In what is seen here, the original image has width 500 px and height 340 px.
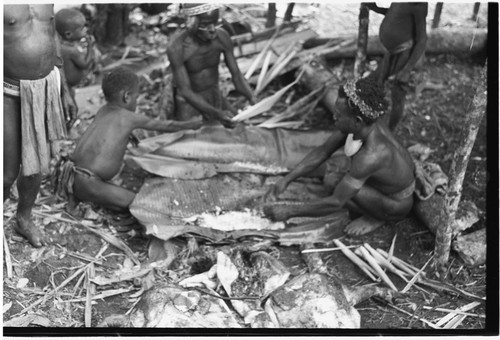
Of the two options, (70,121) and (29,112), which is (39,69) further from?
(70,121)

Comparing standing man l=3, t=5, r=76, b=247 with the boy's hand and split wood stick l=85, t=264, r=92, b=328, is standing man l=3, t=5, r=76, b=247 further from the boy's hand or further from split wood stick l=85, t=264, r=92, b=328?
the boy's hand

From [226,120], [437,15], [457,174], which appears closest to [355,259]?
[457,174]

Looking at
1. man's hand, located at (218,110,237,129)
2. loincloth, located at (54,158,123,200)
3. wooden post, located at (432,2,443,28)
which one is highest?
wooden post, located at (432,2,443,28)

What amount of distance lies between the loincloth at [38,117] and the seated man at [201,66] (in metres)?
1.38

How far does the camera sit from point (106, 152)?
5.12 m

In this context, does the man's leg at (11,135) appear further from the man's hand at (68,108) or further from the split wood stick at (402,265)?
the split wood stick at (402,265)

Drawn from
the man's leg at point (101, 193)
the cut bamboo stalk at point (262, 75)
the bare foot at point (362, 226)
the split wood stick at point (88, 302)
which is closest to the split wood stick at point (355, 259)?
the bare foot at point (362, 226)

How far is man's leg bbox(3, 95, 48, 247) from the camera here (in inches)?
170

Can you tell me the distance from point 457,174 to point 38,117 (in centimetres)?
248

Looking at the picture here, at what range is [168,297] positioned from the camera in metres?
4.25

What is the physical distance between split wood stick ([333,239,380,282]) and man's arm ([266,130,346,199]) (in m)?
0.53

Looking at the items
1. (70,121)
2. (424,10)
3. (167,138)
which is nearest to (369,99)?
(424,10)

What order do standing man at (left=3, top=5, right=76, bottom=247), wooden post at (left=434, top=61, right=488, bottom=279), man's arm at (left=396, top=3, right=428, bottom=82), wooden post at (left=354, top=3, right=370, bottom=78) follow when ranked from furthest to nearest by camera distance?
wooden post at (left=354, top=3, right=370, bottom=78) → man's arm at (left=396, top=3, right=428, bottom=82) → wooden post at (left=434, top=61, right=488, bottom=279) → standing man at (left=3, top=5, right=76, bottom=247)

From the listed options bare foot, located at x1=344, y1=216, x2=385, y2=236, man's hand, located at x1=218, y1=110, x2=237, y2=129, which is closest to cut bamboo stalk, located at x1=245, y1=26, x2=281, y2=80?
man's hand, located at x1=218, y1=110, x2=237, y2=129
